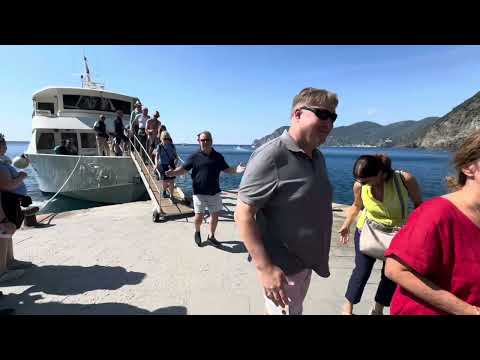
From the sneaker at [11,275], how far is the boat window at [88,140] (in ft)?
43.0

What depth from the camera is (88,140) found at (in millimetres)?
14250

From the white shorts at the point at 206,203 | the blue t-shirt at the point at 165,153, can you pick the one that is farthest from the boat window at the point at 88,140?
the white shorts at the point at 206,203

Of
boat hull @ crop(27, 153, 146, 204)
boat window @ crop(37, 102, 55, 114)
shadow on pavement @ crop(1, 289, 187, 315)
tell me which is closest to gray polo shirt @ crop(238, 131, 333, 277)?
shadow on pavement @ crop(1, 289, 187, 315)

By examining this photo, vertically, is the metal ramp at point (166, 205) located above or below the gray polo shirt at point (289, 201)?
below

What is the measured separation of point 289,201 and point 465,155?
0.84 metres

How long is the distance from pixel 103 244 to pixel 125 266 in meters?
1.12

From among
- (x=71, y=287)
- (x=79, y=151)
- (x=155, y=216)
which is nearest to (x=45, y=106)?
(x=79, y=151)

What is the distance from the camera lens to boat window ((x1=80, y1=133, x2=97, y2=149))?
14.1m

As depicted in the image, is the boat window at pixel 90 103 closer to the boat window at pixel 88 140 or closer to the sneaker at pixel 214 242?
the boat window at pixel 88 140

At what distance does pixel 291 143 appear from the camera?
4.41 feet

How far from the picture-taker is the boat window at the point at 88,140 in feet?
46.1

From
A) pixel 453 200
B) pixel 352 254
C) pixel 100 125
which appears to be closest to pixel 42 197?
pixel 100 125

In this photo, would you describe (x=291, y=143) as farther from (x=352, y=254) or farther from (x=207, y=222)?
(x=207, y=222)

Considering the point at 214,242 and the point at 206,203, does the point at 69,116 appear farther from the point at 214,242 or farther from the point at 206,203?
the point at 214,242
